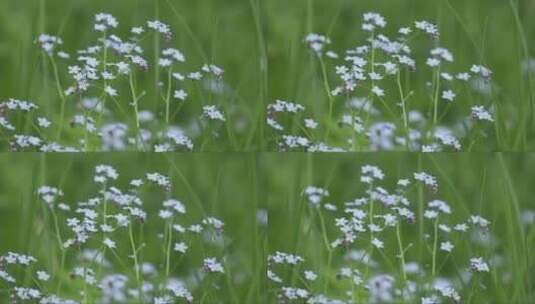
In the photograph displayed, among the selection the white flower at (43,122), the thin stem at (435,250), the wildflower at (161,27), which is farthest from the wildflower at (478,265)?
the white flower at (43,122)

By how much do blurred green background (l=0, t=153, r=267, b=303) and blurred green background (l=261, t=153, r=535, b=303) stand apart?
0.07m

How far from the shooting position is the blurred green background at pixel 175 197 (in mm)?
2811

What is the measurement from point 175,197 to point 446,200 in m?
0.77

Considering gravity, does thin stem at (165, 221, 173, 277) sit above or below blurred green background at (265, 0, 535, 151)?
below

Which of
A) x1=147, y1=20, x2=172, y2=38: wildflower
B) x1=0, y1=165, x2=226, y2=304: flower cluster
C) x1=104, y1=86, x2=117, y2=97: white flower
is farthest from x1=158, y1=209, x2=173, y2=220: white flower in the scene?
x1=147, y1=20, x2=172, y2=38: wildflower

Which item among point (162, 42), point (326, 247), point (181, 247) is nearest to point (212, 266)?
point (181, 247)

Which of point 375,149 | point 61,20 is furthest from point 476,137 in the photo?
point 61,20

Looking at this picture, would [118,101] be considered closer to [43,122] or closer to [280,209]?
[43,122]

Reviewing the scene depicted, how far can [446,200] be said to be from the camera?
9.30 feet

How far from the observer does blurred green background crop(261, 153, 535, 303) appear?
2822 mm

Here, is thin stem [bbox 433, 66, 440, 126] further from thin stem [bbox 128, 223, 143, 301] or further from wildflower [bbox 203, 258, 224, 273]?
thin stem [bbox 128, 223, 143, 301]

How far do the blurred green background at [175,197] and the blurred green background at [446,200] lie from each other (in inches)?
2.9

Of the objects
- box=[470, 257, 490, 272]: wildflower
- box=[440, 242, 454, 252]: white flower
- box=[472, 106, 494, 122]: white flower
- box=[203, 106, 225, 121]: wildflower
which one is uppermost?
box=[472, 106, 494, 122]: white flower

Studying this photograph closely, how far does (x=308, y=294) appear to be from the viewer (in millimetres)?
2812
